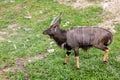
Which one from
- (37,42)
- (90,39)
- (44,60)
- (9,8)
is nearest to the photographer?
(90,39)

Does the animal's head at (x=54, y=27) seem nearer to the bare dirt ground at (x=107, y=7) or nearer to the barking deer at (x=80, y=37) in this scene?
the barking deer at (x=80, y=37)

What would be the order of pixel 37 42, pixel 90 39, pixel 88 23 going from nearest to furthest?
1. pixel 90 39
2. pixel 37 42
3. pixel 88 23

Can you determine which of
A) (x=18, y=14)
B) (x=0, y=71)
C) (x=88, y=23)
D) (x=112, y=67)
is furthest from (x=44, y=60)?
(x=18, y=14)

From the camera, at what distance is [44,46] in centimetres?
921

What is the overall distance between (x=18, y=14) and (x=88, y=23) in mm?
2879

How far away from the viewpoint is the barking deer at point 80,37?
739 centimetres

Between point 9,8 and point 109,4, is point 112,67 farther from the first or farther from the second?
point 9,8

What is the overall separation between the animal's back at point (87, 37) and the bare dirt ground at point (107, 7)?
2.85 metres

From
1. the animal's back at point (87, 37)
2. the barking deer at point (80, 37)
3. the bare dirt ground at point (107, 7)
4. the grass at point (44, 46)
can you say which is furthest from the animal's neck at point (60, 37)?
the bare dirt ground at point (107, 7)

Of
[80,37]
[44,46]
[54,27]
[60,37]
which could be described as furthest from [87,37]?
[44,46]

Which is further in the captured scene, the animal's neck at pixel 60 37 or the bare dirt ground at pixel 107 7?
the bare dirt ground at pixel 107 7

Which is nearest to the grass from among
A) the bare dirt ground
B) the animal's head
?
the bare dirt ground

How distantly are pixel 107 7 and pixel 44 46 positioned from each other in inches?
141

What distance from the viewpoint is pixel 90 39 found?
24.2 ft
